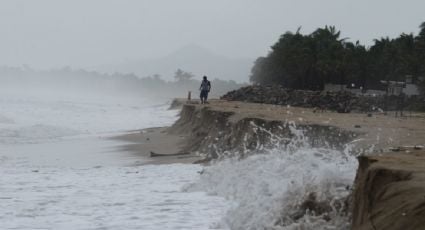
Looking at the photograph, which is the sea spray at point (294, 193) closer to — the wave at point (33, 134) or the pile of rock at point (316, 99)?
the wave at point (33, 134)

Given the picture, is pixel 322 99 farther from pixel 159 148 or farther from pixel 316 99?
pixel 159 148

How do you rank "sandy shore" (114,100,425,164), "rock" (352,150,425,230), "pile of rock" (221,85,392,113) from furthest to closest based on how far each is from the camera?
1. "pile of rock" (221,85,392,113)
2. "sandy shore" (114,100,425,164)
3. "rock" (352,150,425,230)

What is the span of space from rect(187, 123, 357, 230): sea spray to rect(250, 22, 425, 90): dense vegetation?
38.9 metres

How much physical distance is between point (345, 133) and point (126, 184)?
419 centimetres

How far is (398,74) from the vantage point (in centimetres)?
4738

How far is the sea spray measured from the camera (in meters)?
5.77

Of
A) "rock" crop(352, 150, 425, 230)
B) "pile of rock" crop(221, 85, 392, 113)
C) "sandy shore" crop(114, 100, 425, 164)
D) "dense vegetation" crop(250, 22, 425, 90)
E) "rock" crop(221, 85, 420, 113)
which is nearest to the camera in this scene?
"rock" crop(352, 150, 425, 230)

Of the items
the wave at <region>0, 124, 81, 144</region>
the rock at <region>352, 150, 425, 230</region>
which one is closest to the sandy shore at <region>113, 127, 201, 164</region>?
the wave at <region>0, 124, 81, 144</region>

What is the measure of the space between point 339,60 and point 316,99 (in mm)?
23348

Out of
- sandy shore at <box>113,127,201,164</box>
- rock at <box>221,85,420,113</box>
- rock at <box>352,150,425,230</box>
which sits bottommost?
sandy shore at <box>113,127,201,164</box>

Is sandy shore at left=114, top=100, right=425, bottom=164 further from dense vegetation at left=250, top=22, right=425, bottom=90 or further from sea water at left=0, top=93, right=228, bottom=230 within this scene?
dense vegetation at left=250, top=22, right=425, bottom=90

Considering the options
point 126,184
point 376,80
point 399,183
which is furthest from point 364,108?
point 376,80

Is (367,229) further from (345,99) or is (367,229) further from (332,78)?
(332,78)

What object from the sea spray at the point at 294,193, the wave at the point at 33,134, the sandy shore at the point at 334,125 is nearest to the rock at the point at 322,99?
the sandy shore at the point at 334,125
